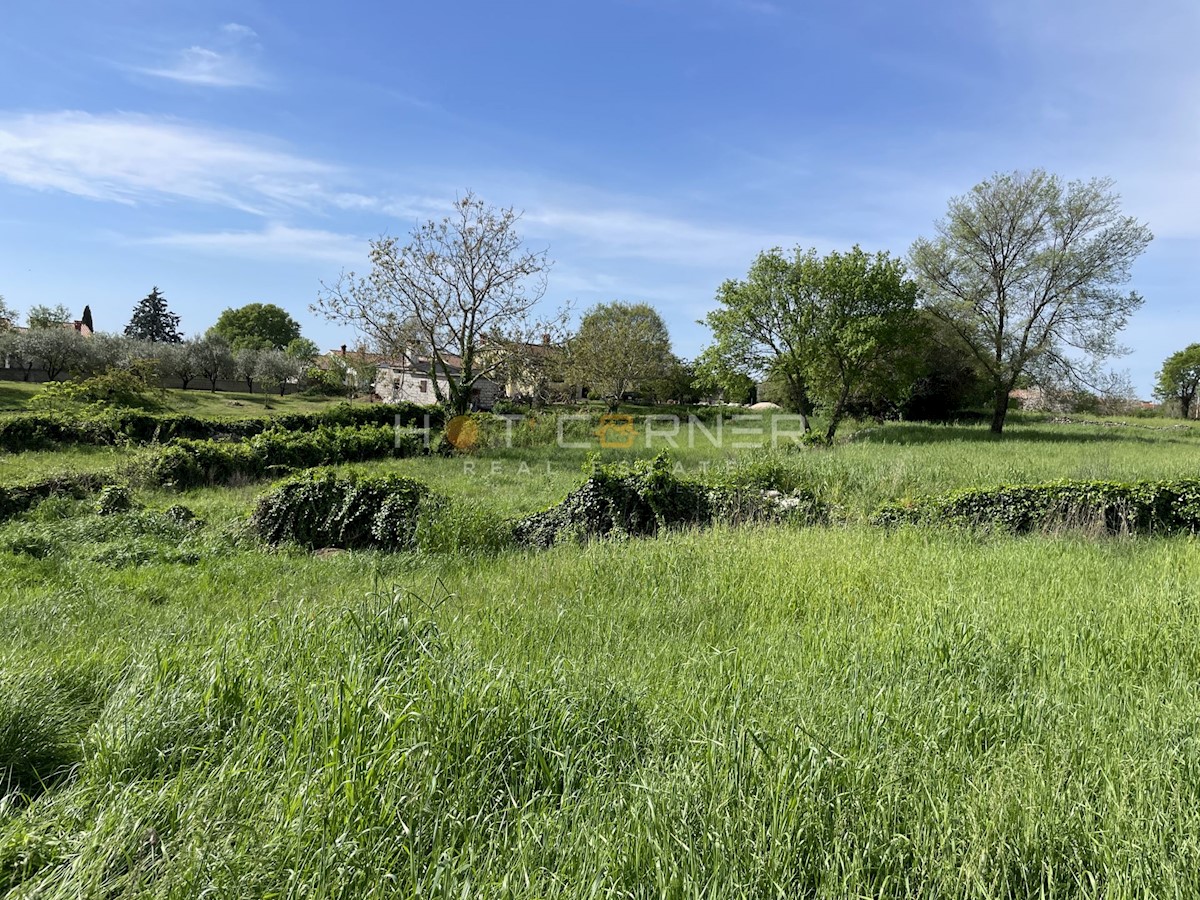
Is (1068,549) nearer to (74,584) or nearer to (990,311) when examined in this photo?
(74,584)

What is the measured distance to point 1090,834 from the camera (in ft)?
6.99

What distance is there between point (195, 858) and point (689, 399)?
59677 mm

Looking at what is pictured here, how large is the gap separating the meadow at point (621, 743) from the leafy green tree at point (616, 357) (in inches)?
1513

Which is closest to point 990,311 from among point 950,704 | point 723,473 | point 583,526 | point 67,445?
point 723,473

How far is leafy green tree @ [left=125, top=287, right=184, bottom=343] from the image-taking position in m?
72.6

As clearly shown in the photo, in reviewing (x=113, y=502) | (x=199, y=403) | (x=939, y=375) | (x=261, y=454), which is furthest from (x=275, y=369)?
(x=939, y=375)

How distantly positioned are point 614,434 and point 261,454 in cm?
1317

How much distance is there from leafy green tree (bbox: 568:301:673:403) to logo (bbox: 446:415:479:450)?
2315 cm

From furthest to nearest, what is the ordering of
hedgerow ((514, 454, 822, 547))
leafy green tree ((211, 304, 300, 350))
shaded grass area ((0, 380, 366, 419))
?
leafy green tree ((211, 304, 300, 350))
shaded grass area ((0, 380, 366, 419))
hedgerow ((514, 454, 822, 547))

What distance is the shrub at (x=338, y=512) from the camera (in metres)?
8.45

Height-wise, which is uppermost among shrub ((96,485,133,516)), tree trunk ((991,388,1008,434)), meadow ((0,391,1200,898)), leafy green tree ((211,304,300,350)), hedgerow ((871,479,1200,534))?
leafy green tree ((211,304,300,350))

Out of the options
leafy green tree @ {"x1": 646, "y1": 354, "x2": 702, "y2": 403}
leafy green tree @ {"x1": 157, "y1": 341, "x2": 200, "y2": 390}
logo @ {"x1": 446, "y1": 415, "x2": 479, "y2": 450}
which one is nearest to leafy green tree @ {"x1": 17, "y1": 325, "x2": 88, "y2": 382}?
leafy green tree @ {"x1": 157, "y1": 341, "x2": 200, "y2": 390}

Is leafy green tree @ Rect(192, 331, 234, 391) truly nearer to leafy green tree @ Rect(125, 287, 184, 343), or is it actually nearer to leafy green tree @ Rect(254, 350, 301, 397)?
leafy green tree @ Rect(254, 350, 301, 397)

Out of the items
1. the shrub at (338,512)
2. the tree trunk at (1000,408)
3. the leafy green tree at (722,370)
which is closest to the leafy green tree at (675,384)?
the leafy green tree at (722,370)
